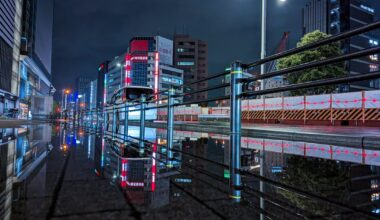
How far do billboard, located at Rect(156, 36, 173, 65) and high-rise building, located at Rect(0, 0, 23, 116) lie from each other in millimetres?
57723

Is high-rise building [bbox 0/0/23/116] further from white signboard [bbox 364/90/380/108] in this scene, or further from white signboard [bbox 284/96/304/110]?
white signboard [bbox 364/90/380/108]

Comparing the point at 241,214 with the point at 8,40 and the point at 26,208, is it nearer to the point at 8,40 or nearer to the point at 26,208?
the point at 26,208

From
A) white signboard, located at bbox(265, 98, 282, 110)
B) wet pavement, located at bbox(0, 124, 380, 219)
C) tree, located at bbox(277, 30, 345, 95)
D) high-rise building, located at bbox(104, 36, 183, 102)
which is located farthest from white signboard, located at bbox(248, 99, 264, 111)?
high-rise building, located at bbox(104, 36, 183, 102)

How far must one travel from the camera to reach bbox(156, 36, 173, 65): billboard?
103m

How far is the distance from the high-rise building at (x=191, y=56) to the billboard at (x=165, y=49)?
712cm

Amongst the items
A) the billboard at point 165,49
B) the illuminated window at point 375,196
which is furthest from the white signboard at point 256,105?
the billboard at point 165,49

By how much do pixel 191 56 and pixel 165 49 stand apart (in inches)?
535

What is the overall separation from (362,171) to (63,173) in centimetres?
321

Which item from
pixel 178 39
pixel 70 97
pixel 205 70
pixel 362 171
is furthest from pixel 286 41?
pixel 362 171

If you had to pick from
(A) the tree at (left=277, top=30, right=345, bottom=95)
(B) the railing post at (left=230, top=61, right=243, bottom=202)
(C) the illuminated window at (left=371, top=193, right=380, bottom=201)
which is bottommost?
(C) the illuminated window at (left=371, top=193, right=380, bottom=201)

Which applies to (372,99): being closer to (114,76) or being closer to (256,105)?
(256,105)

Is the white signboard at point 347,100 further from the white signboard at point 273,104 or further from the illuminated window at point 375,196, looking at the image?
the illuminated window at point 375,196

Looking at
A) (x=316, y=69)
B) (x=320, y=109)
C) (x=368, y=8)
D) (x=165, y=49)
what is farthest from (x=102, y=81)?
(x=320, y=109)

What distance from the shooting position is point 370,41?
2997 inches
